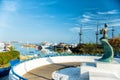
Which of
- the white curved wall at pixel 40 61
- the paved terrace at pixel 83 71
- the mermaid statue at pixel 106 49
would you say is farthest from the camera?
the white curved wall at pixel 40 61

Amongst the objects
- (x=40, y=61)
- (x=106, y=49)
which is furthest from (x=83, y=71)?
(x=40, y=61)

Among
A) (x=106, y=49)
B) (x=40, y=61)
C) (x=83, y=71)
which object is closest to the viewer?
(x=83, y=71)

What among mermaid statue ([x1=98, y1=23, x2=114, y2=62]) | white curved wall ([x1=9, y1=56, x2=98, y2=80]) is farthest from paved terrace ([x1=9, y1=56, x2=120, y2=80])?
mermaid statue ([x1=98, y1=23, x2=114, y2=62])

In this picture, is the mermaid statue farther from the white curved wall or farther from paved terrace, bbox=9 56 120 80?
the white curved wall

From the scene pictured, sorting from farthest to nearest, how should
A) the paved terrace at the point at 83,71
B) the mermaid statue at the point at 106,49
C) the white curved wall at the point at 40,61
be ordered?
1. the white curved wall at the point at 40,61
2. the mermaid statue at the point at 106,49
3. the paved terrace at the point at 83,71

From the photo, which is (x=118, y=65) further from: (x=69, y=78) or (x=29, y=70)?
(x=29, y=70)

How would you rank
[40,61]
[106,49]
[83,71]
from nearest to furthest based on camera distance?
[83,71] < [106,49] < [40,61]

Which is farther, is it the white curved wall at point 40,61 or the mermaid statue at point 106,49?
the white curved wall at point 40,61

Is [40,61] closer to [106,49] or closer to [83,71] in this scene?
[83,71]

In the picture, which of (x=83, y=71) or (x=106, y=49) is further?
(x=106, y=49)

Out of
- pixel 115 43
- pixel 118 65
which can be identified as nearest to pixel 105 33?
pixel 118 65

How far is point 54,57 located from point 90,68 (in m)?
7.02

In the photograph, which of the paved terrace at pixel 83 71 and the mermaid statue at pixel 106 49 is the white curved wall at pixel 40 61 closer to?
the paved terrace at pixel 83 71

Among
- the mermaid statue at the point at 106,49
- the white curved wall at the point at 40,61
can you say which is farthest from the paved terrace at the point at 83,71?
the mermaid statue at the point at 106,49
